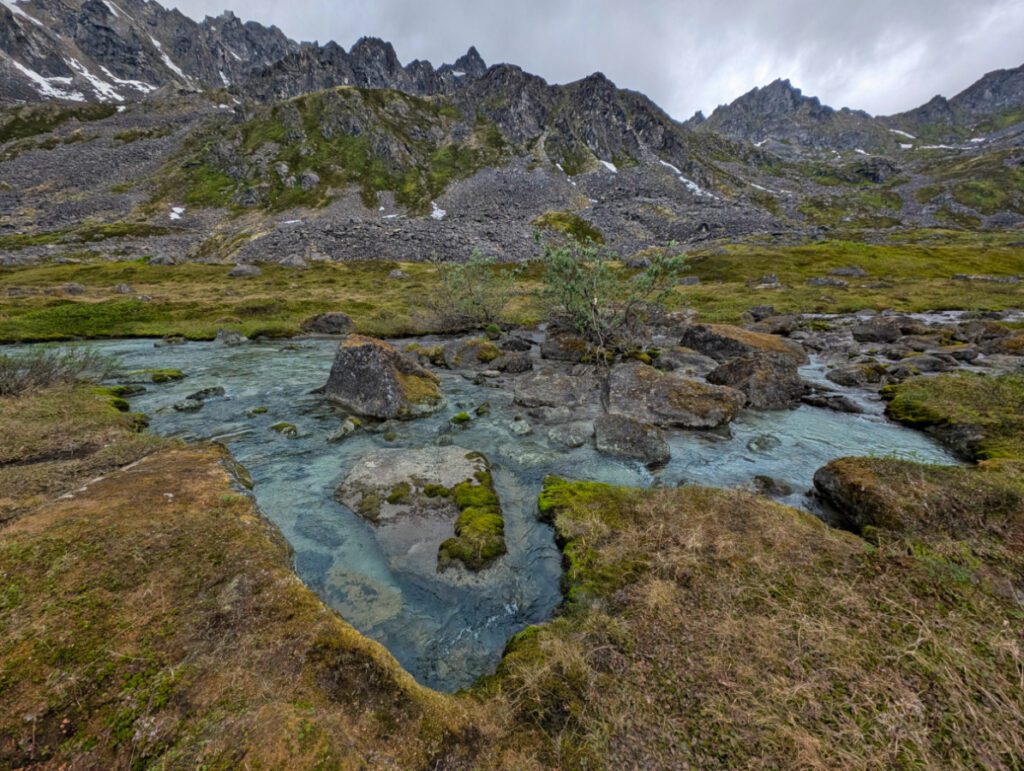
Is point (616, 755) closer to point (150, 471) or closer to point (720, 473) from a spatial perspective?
point (720, 473)

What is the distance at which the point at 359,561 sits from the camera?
1255 centimetres

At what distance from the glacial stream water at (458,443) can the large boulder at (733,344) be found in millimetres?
3363

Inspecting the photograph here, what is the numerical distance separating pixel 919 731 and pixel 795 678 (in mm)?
1447

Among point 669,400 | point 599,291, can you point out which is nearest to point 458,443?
point 669,400

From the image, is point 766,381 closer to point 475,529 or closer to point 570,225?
point 475,529

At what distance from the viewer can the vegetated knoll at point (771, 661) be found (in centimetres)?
570

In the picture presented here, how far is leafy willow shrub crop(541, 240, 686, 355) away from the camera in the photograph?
33156 millimetres

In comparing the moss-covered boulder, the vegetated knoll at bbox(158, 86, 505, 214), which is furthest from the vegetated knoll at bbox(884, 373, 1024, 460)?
the vegetated knoll at bbox(158, 86, 505, 214)

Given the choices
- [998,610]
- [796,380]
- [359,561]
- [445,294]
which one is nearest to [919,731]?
[998,610]

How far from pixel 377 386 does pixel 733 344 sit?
90.3ft

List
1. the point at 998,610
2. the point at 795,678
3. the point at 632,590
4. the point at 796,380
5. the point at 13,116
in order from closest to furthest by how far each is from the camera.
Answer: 1. the point at 795,678
2. the point at 998,610
3. the point at 632,590
4. the point at 796,380
5. the point at 13,116

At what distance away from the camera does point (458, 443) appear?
68.4ft

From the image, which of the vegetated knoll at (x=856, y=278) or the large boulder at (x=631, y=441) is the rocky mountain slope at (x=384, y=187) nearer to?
the vegetated knoll at (x=856, y=278)

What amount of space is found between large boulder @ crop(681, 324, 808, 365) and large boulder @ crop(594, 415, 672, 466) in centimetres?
1782
